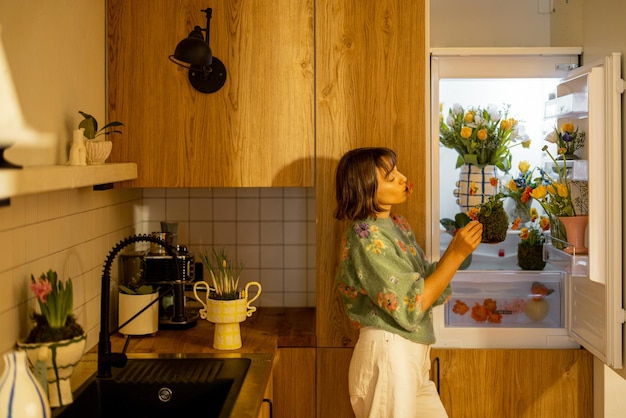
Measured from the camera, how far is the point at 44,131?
7.64ft

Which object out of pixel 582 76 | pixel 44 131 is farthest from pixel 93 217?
pixel 582 76

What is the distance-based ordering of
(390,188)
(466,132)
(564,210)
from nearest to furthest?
(390,188)
(564,210)
(466,132)

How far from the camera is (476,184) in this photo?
3.16 metres

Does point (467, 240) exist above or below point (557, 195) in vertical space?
below

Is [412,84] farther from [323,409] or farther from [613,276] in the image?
[323,409]

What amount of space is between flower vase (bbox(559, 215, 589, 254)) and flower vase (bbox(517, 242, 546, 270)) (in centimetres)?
23

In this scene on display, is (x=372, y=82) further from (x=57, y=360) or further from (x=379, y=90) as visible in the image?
(x=57, y=360)

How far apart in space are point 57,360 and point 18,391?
1.10 feet

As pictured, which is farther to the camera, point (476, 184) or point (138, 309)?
point (476, 184)

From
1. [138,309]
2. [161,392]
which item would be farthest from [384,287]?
[138,309]

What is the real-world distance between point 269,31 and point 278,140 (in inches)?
15.7

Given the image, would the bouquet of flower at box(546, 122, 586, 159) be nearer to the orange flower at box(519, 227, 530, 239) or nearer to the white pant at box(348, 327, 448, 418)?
the orange flower at box(519, 227, 530, 239)

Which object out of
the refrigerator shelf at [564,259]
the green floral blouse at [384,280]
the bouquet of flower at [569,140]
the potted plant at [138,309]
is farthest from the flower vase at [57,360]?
the bouquet of flower at [569,140]

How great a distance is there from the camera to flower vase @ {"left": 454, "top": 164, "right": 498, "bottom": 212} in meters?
3.16
